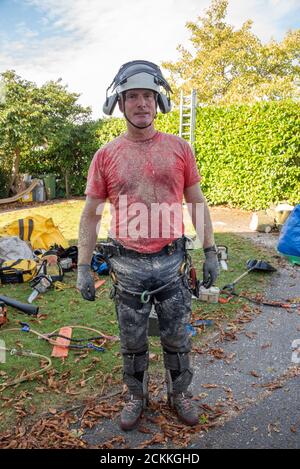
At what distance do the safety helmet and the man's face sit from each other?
0.05 metres

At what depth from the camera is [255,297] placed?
20.1 feet

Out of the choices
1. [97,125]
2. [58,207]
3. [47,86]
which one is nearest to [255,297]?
[58,207]

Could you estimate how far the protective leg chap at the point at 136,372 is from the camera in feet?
10.5

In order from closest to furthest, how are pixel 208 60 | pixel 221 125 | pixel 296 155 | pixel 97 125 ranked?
pixel 296 155, pixel 221 125, pixel 97 125, pixel 208 60

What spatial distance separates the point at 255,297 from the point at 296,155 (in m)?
7.31

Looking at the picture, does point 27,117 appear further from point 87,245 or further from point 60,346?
point 87,245

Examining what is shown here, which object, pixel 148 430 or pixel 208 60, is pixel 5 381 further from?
pixel 208 60

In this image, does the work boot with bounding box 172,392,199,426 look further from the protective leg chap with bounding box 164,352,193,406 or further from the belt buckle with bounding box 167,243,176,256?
the belt buckle with bounding box 167,243,176,256

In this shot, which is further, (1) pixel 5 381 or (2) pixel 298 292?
(2) pixel 298 292

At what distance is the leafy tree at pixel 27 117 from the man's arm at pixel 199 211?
13.2 metres

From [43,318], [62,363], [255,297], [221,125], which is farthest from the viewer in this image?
[221,125]

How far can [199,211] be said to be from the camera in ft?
10.7

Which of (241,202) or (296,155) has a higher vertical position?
(296,155)

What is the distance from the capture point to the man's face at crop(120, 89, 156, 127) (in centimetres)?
281
